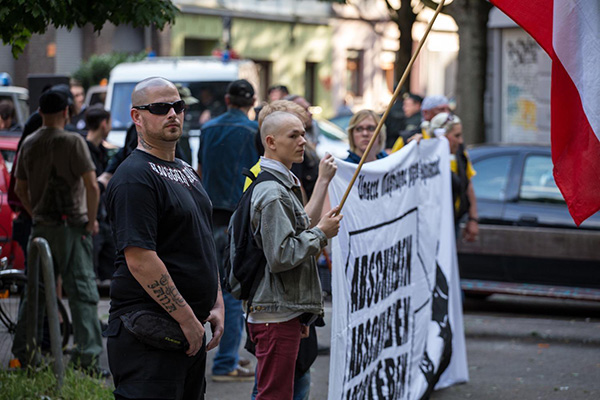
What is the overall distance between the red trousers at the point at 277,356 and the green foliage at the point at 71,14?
196 cm

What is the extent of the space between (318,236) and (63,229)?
3.05m

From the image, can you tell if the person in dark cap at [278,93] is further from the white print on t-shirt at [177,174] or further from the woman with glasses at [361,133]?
the white print on t-shirt at [177,174]

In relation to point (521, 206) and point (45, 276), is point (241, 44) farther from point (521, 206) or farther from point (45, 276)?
point (45, 276)

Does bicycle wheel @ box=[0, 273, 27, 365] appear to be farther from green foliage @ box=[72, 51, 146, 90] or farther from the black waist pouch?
green foliage @ box=[72, 51, 146, 90]

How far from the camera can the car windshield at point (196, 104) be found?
16062 millimetres

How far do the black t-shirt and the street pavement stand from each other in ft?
9.09

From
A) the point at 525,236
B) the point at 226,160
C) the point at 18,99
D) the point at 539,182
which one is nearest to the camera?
the point at 226,160

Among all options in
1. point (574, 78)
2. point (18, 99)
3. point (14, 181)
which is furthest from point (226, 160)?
point (18, 99)

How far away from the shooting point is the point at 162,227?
3871 millimetres

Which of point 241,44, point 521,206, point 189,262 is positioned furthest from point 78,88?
point 241,44

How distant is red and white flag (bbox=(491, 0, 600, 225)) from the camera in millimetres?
4531

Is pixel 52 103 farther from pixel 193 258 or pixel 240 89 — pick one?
pixel 193 258

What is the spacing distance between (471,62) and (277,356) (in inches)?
479

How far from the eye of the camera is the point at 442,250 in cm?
709
